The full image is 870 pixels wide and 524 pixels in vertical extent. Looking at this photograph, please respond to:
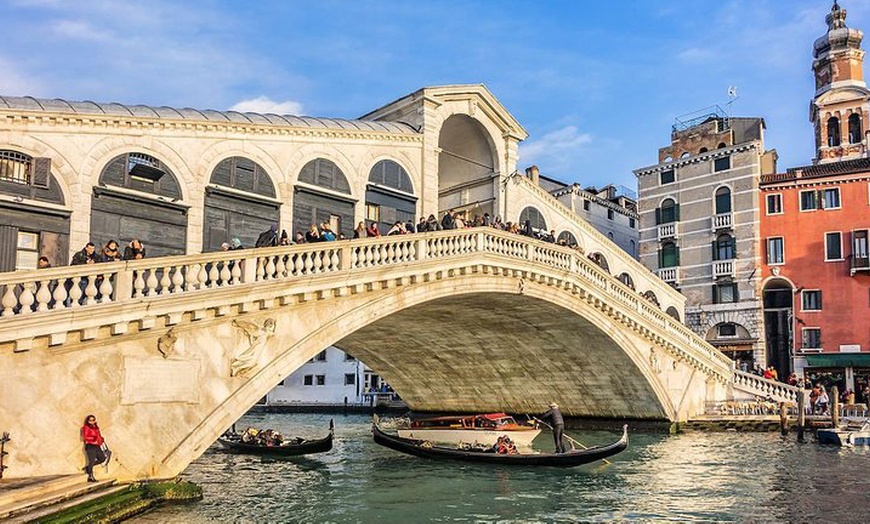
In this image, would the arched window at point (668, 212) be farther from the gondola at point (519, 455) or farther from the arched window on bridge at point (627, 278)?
the gondola at point (519, 455)

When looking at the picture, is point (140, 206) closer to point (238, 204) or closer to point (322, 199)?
point (238, 204)

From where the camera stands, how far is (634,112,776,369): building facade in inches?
1212

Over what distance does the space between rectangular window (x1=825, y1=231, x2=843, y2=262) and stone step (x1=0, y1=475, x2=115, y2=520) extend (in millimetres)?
27614

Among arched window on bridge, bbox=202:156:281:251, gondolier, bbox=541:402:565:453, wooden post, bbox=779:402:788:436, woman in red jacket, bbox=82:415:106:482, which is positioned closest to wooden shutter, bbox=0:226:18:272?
woman in red jacket, bbox=82:415:106:482

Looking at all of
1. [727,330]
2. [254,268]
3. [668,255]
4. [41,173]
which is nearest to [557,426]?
[254,268]

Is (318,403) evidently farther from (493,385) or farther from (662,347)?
(662,347)

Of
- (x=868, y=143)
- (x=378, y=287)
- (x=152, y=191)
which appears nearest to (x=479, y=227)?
(x=378, y=287)

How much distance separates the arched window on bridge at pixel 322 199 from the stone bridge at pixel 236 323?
2.46m

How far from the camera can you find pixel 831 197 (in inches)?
1171

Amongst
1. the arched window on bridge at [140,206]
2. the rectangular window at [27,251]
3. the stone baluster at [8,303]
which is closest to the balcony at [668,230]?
the arched window on bridge at [140,206]

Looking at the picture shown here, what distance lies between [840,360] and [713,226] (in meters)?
7.01

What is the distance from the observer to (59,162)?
1287 centimetres

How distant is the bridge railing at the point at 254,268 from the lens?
10.1 m

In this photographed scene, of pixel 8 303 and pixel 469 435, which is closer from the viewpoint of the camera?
pixel 8 303
